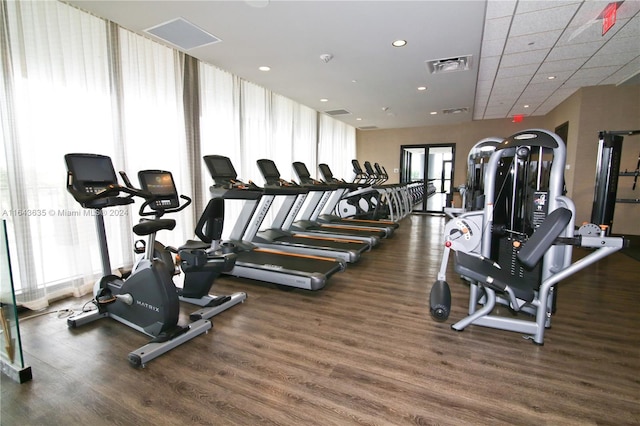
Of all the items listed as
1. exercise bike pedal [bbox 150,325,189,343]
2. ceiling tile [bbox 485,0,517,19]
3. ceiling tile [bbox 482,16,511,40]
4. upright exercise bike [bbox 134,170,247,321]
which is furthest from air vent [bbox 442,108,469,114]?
exercise bike pedal [bbox 150,325,189,343]

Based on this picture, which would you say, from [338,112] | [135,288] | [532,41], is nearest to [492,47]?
[532,41]

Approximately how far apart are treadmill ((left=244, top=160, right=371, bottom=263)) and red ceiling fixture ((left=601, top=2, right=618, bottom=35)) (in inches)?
150

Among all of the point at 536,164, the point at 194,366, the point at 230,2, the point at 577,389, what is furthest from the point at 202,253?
the point at 536,164

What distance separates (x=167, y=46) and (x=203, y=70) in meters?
0.63

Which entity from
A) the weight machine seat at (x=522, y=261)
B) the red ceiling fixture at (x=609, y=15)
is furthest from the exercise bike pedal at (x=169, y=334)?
the red ceiling fixture at (x=609, y=15)

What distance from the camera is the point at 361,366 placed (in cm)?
201

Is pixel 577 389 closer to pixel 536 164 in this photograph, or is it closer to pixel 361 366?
pixel 361 366

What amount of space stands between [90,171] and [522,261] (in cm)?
324

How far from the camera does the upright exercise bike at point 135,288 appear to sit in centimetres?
210

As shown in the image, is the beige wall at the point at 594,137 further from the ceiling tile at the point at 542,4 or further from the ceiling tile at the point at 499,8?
the ceiling tile at the point at 499,8

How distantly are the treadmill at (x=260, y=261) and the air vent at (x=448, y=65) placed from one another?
10.7 feet

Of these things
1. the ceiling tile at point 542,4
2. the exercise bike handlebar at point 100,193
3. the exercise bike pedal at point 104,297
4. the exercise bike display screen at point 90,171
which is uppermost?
the ceiling tile at point 542,4

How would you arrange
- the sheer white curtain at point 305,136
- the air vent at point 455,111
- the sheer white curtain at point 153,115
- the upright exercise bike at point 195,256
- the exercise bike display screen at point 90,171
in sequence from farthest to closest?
the air vent at point 455,111 → the sheer white curtain at point 305,136 → the sheer white curtain at point 153,115 → the upright exercise bike at point 195,256 → the exercise bike display screen at point 90,171

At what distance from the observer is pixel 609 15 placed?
10.8 feet
